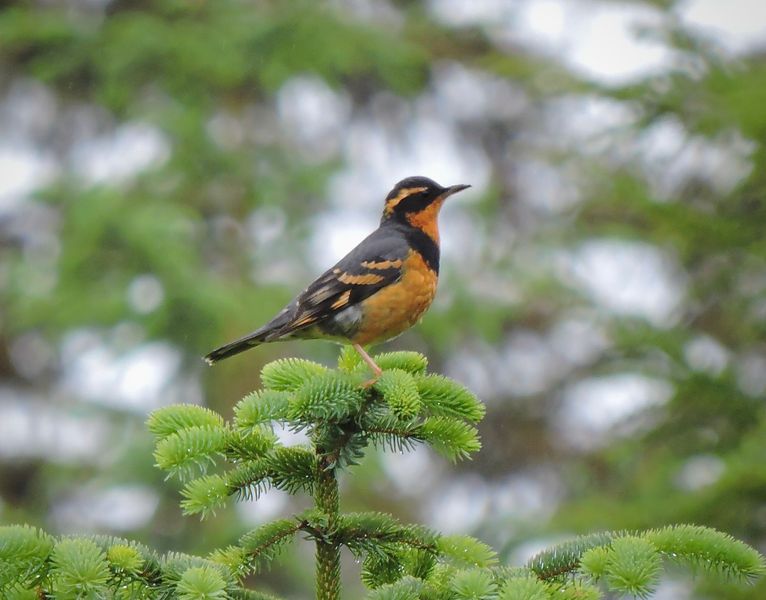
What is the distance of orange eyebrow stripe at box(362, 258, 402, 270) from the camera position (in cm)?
580

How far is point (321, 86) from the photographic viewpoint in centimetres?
1481

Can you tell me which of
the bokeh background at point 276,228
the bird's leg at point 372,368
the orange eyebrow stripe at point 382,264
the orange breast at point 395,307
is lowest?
the bird's leg at point 372,368

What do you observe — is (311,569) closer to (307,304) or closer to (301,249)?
(301,249)

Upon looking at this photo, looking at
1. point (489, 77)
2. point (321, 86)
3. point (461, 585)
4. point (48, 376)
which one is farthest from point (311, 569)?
point (461, 585)

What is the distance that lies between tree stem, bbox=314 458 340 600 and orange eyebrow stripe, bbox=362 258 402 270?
2.60 metres

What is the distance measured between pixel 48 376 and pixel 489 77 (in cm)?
753

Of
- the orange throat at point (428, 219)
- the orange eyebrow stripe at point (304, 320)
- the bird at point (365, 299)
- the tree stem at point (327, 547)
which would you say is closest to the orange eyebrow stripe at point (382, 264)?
the bird at point (365, 299)

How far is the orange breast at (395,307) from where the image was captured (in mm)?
5676

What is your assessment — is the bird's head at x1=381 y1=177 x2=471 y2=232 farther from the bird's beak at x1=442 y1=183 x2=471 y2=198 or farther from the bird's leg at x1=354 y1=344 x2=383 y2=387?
the bird's leg at x1=354 y1=344 x2=383 y2=387

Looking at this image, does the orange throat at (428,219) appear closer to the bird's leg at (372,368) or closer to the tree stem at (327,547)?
the bird's leg at (372,368)

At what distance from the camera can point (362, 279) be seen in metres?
5.75

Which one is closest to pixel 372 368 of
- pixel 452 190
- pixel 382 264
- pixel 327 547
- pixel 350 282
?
pixel 327 547

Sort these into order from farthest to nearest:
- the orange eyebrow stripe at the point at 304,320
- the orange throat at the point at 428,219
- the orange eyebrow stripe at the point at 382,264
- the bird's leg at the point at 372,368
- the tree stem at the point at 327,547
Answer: the orange throat at the point at 428,219 < the orange eyebrow stripe at the point at 382,264 < the orange eyebrow stripe at the point at 304,320 < the bird's leg at the point at 372,368 < the tree stem at the point at 327,547

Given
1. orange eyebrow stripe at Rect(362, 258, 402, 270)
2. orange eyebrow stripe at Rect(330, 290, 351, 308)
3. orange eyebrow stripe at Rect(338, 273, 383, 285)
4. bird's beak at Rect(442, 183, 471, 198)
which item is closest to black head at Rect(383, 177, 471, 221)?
bird's beak at Rect(442, 183, 471, 198)
